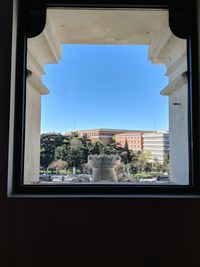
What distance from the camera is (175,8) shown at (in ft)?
5.65

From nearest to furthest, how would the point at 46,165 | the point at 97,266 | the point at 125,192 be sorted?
the point at 97,266, the point at 125,192, the point at 46,165

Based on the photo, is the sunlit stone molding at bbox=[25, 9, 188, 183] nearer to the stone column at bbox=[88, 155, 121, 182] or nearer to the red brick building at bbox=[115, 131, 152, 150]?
the red brick building at bbox=[115, 131, 152, 150]

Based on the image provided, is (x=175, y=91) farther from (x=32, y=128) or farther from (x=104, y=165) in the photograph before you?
(x=32, y=128)

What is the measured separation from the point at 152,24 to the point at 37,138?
1.05 metres

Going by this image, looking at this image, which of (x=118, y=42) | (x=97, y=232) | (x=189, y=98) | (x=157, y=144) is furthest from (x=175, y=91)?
(x=97, y=232)

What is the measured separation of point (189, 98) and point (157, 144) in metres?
0.34

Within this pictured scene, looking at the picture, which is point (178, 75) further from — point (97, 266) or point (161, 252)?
point (97, 266)

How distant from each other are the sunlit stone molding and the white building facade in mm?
42

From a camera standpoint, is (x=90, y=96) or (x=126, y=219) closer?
(x=126, y=219)

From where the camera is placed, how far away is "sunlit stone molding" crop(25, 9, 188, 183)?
66.7 inches

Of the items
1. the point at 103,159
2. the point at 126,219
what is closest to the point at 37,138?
the point at 103,159

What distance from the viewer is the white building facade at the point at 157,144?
1.72 metres

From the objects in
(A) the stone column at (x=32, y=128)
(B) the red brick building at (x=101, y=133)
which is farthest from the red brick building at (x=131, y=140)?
(A) the stone column at (x=32, y=128)

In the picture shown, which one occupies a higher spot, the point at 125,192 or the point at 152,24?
the point at 152,24
